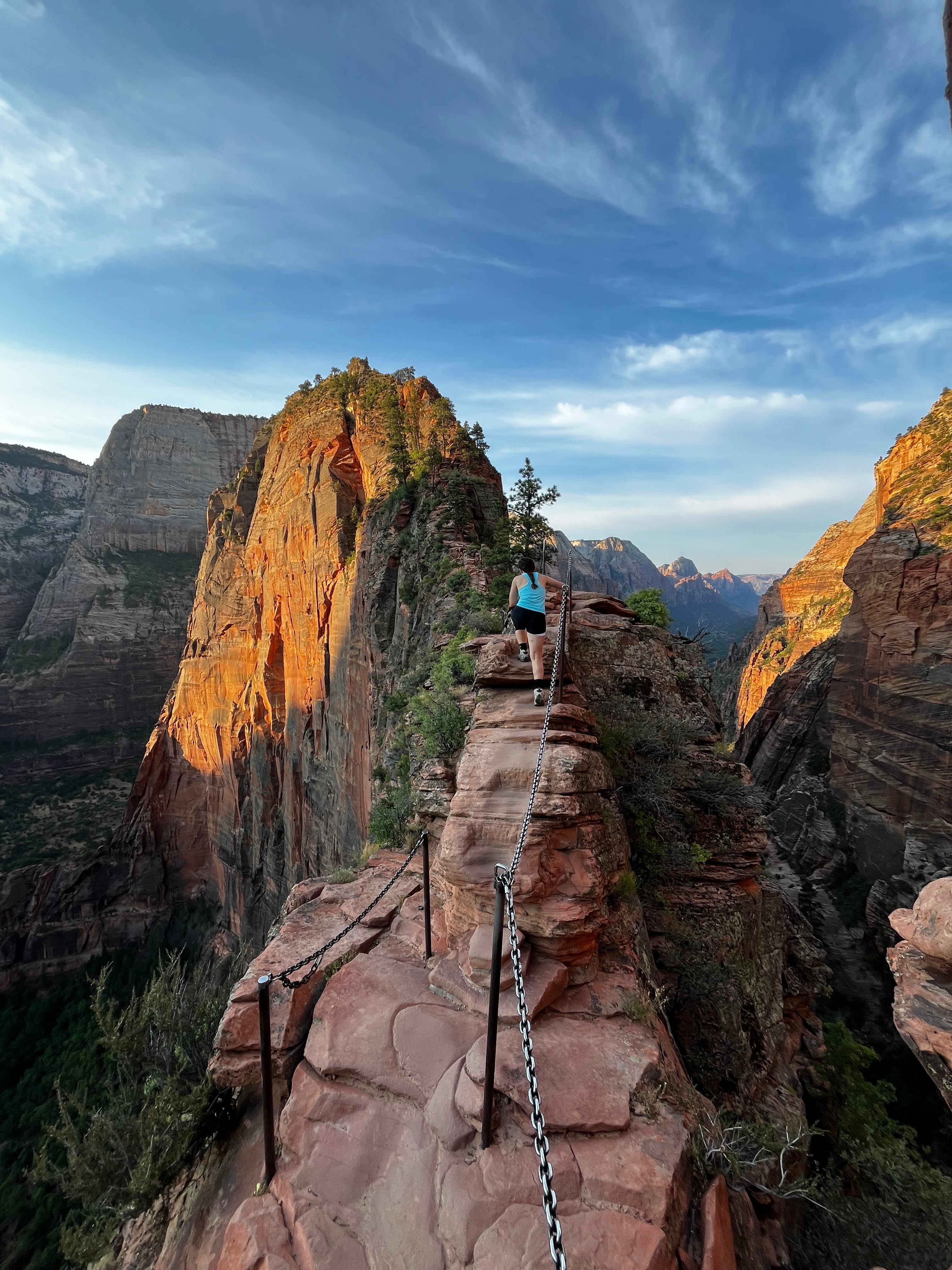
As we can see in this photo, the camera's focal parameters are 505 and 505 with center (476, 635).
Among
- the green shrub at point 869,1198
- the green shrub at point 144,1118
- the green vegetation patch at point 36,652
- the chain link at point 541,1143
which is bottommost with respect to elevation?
the green vegetation patch at point 36,652

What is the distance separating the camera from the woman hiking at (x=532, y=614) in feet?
21.8

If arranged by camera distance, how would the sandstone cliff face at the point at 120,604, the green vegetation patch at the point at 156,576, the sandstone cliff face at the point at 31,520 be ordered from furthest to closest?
the sandstone cliff face at the point at 31,520
the green vegetation patch at the point at 156,576
the sandstone cliff face at the point at 120,604

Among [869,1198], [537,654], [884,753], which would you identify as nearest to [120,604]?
[537,654]

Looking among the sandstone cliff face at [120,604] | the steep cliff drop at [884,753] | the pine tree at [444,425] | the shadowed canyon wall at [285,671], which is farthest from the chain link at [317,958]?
the sandstone cliff face at [120,604]

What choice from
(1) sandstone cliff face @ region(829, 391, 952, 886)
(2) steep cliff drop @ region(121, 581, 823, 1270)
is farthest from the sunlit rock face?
(1) sandstone cliff face @ region(829, 391, 952, 886)

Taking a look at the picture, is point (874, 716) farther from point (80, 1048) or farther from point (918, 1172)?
point (80, 1048)

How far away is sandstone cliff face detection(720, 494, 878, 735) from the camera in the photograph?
147 ft

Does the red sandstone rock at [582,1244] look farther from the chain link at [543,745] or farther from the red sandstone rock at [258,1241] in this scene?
the chain link at [543,745]

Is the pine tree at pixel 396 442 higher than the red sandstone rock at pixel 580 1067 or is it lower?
higher

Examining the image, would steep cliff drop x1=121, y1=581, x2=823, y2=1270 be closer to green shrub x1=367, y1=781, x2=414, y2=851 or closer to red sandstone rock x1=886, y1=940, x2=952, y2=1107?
green shrub x1=367, y1=781, x2=414, y2=851

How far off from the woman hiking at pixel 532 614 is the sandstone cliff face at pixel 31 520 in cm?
7777

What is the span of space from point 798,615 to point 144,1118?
6024 cm

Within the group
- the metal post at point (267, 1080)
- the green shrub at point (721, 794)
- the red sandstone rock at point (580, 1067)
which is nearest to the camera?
the metal post at point (267, 1080)

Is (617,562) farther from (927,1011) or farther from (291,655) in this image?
(927,1011)
